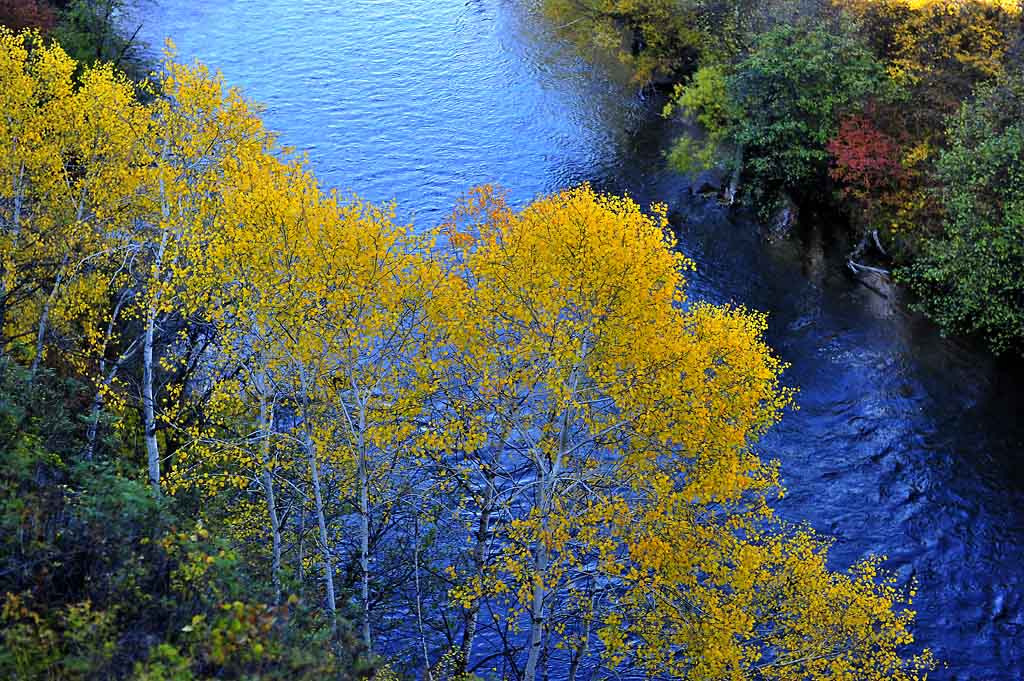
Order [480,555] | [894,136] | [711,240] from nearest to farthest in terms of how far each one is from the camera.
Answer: [480,555]
[894,136]
[711,240]

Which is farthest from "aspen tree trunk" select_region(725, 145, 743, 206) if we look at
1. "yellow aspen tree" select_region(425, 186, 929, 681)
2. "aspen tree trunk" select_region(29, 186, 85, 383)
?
"aspen tree trunk" select_region(29, 186, 85, 383)

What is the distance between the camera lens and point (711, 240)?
52000 mm

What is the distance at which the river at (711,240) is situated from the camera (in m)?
33.8

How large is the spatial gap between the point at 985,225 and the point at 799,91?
44.6 feet

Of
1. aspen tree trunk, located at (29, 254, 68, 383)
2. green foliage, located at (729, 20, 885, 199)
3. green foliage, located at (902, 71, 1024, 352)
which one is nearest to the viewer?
aspen tree trunk, located at (29, 254, 68, 383)

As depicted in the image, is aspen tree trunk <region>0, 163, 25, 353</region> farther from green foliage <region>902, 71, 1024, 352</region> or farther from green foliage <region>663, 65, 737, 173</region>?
green foliage <region>902, 71, 1024, 352</region>

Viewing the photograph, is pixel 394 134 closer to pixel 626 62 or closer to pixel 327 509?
pixel 626 62

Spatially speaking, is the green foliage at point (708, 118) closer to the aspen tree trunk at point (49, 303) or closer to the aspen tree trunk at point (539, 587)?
the aspen tree trunk at point (539, 587)

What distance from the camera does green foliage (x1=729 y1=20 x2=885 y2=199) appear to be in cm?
4966

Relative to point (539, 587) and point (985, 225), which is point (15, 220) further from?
point (985, 225)

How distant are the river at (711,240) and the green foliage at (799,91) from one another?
472 cm

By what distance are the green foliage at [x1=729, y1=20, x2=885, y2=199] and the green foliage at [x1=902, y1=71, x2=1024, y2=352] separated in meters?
6.57

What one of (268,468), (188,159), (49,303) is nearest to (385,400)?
(268,468)

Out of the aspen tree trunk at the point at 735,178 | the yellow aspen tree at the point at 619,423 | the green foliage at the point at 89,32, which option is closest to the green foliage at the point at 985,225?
the aspen tree trunk at the point at 735,178
